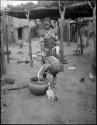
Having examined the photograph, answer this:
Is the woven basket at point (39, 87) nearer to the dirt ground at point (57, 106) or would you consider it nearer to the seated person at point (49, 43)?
the dirt ground at point (57, 106)

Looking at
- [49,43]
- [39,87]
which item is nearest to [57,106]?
[39,87]

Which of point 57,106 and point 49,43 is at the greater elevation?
point 49,43

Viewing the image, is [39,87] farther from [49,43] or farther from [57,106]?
[49,43]

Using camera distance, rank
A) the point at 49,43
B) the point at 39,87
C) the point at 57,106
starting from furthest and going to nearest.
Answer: the point at 49,43 < the point at 39,87 < the point at 57,106

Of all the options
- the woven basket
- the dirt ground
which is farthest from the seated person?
the woven basket

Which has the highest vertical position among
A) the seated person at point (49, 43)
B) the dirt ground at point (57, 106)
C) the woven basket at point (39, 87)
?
the seated person at point (49, 43)

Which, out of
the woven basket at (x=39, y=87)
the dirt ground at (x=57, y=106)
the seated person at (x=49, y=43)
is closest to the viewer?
the dirt ground at (x=57, y=106)

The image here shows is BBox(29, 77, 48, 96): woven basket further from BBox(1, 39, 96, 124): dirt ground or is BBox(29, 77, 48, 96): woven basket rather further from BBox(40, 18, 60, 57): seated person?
BBox(40, 18, 60, 57): seated person

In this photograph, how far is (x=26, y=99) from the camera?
5.01 metres

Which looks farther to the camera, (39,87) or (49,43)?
(49,43)

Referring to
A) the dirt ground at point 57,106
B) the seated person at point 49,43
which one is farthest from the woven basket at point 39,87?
the seated person at point 49,43

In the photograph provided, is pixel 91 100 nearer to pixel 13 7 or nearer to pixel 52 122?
pixel 52 122

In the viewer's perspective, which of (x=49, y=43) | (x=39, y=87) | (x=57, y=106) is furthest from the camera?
(x=49, y=43)

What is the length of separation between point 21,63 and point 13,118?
6.11m
